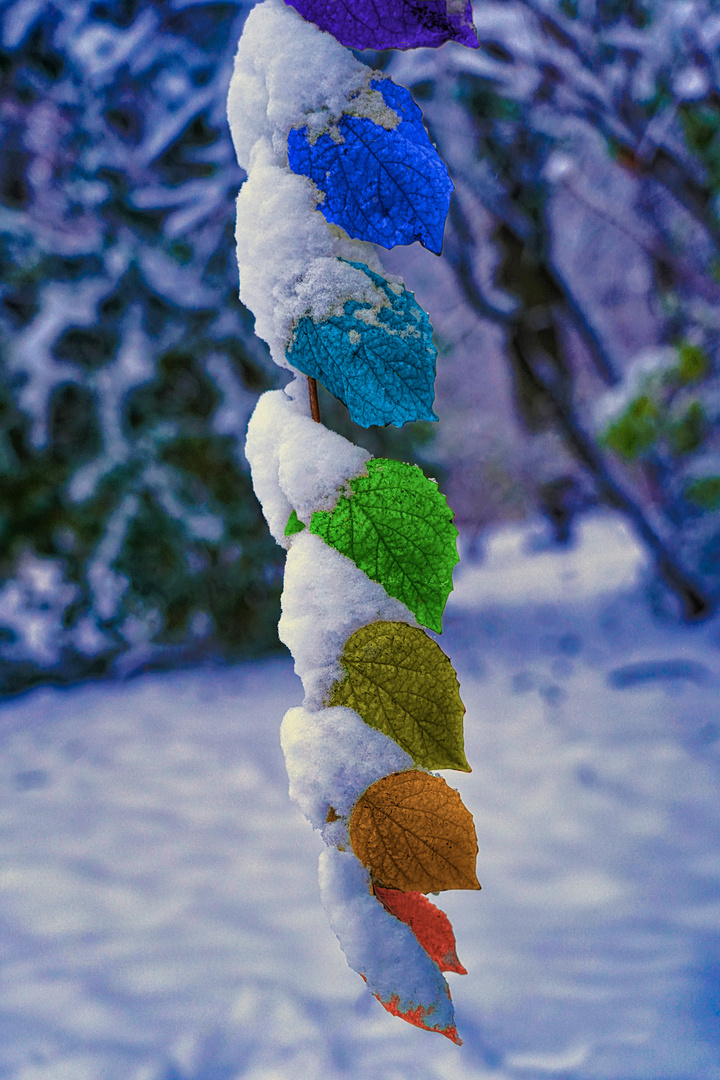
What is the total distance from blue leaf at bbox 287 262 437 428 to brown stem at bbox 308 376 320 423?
0.03m

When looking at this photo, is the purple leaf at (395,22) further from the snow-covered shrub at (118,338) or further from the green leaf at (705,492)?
the green leaf at (705,492)

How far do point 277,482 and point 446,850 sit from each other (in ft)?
0.57

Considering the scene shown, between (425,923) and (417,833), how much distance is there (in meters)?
0.06

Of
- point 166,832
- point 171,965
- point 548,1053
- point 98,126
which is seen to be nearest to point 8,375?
point 98,126

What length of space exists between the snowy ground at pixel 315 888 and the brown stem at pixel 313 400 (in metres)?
0.82

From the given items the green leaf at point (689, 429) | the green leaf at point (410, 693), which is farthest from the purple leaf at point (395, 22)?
the green leaf at point (689, 429)

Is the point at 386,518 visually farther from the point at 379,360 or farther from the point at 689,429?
the point at 689,429

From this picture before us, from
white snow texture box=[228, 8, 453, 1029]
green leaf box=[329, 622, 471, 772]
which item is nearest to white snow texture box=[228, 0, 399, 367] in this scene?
white snow texture box=[228, 8, 453, 1029]

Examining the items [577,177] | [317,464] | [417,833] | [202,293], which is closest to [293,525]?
[317,464]

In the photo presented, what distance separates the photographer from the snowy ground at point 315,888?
0.91 meters

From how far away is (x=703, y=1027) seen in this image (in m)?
0.92

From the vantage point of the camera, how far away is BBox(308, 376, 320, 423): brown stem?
336 millimetres

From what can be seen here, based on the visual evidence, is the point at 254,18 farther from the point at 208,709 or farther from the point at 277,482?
the point at 208,709

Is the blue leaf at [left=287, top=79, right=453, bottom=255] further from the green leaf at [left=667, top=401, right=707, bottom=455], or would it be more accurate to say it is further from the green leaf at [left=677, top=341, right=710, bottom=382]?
the green leaf at [left=667, top=401, right=707, bottom=455]
